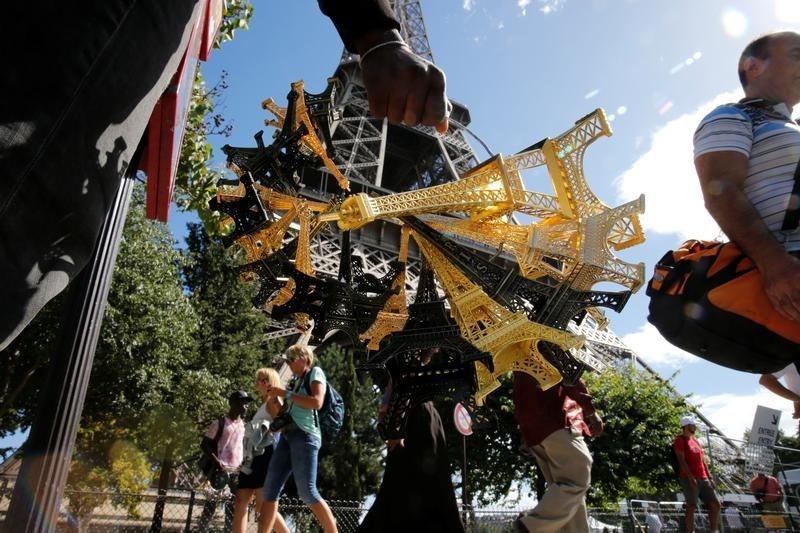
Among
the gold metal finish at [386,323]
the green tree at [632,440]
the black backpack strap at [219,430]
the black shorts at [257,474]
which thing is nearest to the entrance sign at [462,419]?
the gold metal finish at [386,323]

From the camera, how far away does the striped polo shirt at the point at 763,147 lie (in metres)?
1.25

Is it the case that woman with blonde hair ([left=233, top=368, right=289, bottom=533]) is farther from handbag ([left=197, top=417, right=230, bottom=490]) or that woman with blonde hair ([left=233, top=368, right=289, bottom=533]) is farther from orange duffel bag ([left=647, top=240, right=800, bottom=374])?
orange duffel bag ([left=647, top=240, right=800, bottom=374])

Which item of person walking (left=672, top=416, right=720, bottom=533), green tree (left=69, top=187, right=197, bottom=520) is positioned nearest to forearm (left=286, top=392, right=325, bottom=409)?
person walking (left=672, top=416, right=720, bottom=533)

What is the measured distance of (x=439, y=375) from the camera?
465cm

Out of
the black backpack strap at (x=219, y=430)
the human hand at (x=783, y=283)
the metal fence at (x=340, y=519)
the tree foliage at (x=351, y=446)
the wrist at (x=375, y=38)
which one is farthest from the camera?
the tree foliage at (x=351, y=446)

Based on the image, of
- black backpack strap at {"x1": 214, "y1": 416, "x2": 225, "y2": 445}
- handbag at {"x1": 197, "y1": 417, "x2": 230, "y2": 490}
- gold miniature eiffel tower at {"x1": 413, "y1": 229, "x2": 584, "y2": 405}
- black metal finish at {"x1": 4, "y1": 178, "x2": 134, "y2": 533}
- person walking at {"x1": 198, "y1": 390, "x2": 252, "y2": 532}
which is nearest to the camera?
black metal finish at {"x1": 4, "y1": 178, "x2": 134, "y2": 533}

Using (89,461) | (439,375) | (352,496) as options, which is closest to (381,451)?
(352,496)

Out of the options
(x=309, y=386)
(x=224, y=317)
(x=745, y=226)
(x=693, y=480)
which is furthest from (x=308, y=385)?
(x=224, y=317)

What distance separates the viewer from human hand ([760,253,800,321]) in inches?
41.3

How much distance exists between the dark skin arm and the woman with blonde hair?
3.79 m

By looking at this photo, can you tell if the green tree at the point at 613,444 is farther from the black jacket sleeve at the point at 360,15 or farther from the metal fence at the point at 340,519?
the black jacket sleeve at the point at 360,15

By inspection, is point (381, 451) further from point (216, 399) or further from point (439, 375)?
point (439, 375)

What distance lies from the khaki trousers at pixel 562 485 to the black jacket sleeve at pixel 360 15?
3.19m

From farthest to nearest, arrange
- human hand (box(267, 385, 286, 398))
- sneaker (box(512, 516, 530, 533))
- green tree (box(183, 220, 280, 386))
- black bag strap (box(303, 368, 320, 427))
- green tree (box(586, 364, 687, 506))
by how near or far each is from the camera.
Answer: green tree (box(183, 220, 280, 386)), green tree (box(586, 364, 687, 506)), human hand (box(267, 385, 286, 398)), black bag strap (box(303, 368, 320, 427)), sneaker (box(512, 516, 530, 533))
